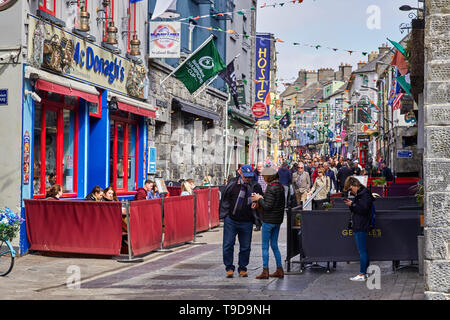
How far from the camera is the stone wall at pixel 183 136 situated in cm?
2306

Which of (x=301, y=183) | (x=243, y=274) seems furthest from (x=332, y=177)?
(x=243, y=274)

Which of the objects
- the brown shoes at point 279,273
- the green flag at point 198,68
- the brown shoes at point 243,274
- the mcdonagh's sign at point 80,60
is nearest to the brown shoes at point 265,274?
the brown shoes at point 279,273

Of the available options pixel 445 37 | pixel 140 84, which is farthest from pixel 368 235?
pixel 140 84

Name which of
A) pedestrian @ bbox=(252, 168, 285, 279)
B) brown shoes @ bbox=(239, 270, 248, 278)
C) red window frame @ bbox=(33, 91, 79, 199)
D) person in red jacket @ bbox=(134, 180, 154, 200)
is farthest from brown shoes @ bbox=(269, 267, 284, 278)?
red window frame @ bbox=(33, 91, 79, 199)

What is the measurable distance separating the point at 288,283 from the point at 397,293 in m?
1.85

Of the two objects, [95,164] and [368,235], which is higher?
[95,164]

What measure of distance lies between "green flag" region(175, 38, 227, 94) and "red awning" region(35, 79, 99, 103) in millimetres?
Answer: 4879

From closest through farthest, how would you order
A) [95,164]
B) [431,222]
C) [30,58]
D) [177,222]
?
[431,222], [30,58], [177,222], [95,164]

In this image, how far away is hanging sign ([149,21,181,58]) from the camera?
20.4 meters

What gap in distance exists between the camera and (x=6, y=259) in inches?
443

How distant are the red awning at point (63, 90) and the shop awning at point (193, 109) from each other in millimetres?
7476

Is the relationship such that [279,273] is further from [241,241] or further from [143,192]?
[143,192]

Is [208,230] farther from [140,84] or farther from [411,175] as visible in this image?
[411,175]

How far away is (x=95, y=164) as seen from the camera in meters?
18.3
